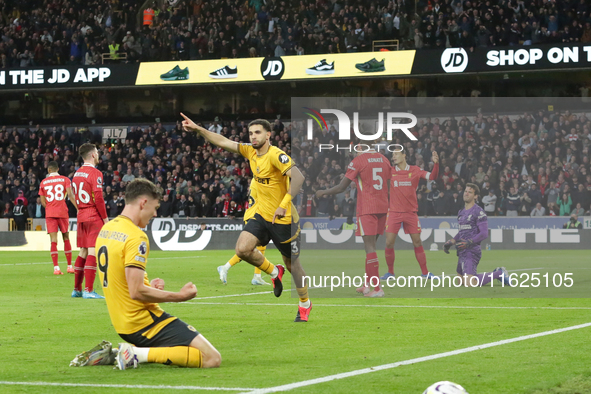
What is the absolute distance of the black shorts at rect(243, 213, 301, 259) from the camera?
9.54 m

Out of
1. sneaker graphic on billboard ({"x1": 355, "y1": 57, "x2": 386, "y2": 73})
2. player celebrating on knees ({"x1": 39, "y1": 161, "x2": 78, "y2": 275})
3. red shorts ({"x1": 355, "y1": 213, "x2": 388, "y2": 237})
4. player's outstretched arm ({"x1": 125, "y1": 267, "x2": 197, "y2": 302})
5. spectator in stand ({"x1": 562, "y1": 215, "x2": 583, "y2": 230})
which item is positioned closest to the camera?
player's outstretched arm ({"x1": 125, "y1": 267, "x2": 197, "y2": 302})

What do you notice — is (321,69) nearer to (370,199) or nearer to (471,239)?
(471,239)

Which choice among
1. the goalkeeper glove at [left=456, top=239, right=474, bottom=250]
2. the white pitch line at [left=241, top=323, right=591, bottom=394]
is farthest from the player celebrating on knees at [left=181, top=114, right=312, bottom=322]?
the goalkeeper glove at [left=456, top=239, right=474, bottom=250]

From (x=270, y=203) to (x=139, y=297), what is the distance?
3.89 meters

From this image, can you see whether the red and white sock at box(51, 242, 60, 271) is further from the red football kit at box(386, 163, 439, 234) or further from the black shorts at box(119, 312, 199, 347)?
the black shorts at box(119, 312, 199, 347)

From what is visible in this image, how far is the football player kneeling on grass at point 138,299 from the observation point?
19.8 feet

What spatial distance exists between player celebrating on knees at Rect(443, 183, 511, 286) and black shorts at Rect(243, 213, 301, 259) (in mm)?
5048

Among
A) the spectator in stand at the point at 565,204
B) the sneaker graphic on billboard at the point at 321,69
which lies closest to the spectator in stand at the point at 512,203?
the spectator in stand at the point at 565,204

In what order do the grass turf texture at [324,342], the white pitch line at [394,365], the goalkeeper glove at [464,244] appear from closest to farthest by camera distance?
the white pitch line at [394,365] → the grass turf texture at [324,342] → the goalkeeper glove at [464,244]

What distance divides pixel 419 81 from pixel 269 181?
2675cm

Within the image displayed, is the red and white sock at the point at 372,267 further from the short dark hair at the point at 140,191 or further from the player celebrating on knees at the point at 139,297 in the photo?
the short dark hair at the point at 140,191

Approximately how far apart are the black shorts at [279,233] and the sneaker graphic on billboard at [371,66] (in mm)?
24013

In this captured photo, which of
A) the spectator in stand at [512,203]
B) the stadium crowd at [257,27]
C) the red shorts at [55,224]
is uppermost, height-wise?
the stadium crowd at [257,27]

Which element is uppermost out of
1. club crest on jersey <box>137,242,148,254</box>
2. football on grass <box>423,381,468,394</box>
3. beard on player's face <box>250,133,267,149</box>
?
beard on player's face <box>250,133,267,149</box>
